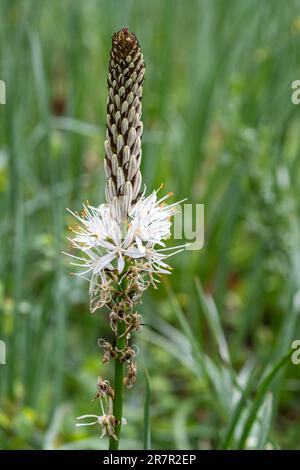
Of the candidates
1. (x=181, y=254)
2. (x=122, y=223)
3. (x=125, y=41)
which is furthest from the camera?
(x=181, y=254)

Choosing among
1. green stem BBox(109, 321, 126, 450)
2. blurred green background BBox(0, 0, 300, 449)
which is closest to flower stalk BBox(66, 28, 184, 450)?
green stem BBox(109, 321, 126, 450)

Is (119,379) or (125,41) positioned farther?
(119,379)

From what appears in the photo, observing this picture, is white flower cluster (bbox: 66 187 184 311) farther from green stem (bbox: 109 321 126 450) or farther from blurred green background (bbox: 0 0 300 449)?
blurred green background (bbox: 0 0 300 449)

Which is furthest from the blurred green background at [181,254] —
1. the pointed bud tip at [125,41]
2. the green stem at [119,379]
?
the pointed bud tip at [125,41]

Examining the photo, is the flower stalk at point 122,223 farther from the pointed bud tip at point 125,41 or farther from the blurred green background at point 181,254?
the blurred green background at point 181,254

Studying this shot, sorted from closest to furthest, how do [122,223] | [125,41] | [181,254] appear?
[125,41], [122,223], [181,254]

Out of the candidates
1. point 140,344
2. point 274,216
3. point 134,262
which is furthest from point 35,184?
point 134,262

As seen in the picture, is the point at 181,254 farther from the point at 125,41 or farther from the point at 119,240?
the point at 125,41

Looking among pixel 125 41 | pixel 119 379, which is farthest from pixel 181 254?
pixel 125 41
